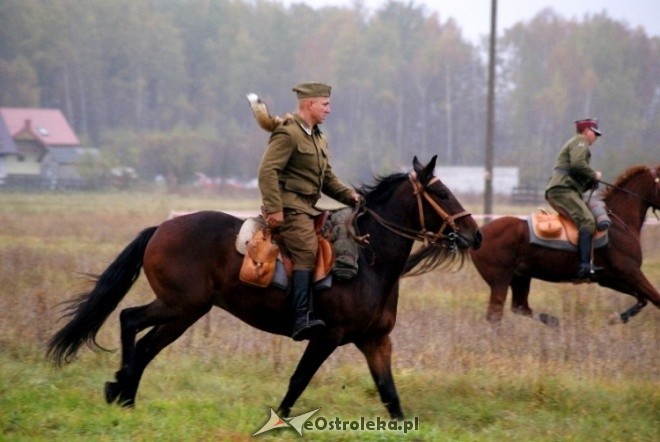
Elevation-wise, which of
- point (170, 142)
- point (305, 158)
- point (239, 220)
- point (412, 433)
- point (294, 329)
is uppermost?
point (305, 158)

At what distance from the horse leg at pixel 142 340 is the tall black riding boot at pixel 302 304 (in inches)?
35.9

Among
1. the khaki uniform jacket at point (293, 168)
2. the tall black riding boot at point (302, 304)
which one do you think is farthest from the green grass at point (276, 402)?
the khaki uniform jacket at point (293, 168)

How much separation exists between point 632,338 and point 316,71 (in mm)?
61537

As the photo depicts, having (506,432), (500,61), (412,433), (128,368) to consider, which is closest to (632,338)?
(506,432)

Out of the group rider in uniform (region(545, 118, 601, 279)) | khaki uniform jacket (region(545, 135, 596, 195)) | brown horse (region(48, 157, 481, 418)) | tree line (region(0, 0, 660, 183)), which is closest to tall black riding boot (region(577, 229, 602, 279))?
rider in uniform (region(545, 118, 601, 279))

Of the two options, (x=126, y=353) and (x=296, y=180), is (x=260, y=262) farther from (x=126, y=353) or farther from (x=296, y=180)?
(x=126, y=353)

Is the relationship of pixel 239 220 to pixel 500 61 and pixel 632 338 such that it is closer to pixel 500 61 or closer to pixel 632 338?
pixel 632 338

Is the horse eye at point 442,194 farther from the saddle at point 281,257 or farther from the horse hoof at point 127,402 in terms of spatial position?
the horse hoof at point 127,402

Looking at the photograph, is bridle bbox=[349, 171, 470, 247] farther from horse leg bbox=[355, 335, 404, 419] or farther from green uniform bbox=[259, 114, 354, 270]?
horse leg bbox=[355, 335, 404, 419]

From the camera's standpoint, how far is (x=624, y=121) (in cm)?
6488

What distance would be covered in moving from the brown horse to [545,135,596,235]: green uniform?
4697mm

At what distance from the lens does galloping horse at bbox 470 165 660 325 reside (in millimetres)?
12578

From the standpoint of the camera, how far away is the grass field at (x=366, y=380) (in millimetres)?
7465

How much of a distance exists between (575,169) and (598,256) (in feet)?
3.86
